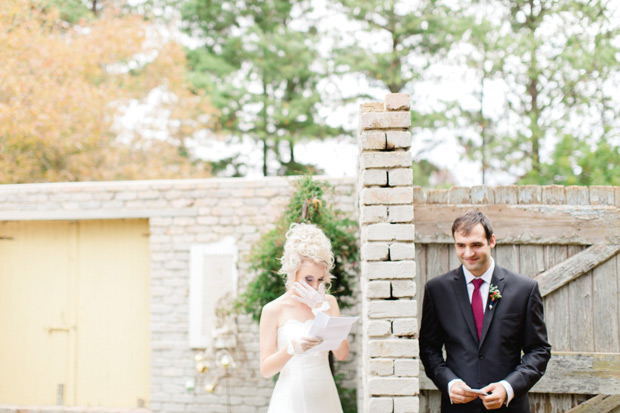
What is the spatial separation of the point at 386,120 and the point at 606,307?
6.41 ft

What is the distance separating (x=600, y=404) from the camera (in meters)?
3.50

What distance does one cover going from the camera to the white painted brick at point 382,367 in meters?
2.99

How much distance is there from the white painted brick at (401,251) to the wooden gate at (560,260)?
67cm

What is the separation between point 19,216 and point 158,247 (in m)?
1.80

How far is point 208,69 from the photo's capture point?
44.2 feet

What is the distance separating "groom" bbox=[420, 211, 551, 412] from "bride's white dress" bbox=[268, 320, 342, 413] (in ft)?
2.16

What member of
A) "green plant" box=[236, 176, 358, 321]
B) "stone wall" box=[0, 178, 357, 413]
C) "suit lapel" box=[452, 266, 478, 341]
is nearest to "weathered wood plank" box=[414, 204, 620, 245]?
"suit lapel" box=[452, 266, 478, 341]

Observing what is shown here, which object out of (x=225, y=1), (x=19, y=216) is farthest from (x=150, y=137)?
(x=19, y=216)

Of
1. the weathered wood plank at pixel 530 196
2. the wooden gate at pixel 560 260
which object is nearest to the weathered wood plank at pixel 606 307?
the wooden gate at pixel 560 260

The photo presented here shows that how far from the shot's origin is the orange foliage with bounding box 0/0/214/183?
9867 millimetres

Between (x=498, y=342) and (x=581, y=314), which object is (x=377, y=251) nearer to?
(x=498, y=342)

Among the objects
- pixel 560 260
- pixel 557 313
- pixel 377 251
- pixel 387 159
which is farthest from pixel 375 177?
pixel 557 313

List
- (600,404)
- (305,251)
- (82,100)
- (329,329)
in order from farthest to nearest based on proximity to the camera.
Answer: (82,100) < (600,404) < (305,251) < (329,329)

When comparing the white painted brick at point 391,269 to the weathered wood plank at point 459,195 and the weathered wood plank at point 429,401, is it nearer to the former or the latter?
the weathered wood plank at point 459,195
